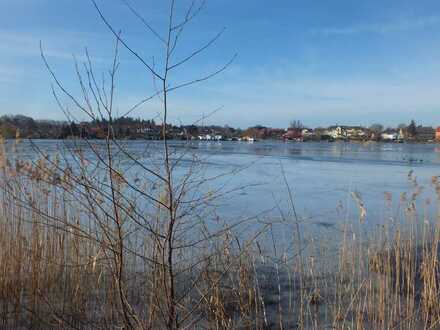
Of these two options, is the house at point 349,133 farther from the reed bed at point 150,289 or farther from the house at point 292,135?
the reed bed at point 150,289

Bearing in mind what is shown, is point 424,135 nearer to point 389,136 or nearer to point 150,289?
point 389,136

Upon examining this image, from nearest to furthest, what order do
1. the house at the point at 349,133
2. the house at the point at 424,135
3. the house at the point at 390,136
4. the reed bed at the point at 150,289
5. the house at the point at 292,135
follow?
the reed bed at the point at 150,289
the house at the point at 349,133
the house at the point at 424,135
the house at the point at 292,135
the house at the point at 390,136

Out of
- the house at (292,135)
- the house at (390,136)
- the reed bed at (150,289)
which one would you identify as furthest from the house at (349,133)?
the reed bed at (150,289)

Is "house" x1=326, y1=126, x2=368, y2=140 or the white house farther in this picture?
the white house

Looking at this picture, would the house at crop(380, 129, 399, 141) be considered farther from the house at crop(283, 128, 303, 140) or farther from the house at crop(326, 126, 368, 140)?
the house at crop(283, 128, 303, 140)

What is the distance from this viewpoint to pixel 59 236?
4.66 metres

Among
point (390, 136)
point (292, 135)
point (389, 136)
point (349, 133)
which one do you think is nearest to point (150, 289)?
point (349, 133)

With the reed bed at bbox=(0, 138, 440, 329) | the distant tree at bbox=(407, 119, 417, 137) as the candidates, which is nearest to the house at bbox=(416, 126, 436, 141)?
the distant tree at bbox=(407, 119, 417, 137)

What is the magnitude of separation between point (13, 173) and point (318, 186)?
1037 cm

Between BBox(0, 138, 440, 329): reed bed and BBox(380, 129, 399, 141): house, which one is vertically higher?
BBox(380, 129, 399, 141): house

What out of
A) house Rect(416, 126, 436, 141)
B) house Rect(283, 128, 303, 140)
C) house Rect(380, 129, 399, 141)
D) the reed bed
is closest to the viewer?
the reed bed

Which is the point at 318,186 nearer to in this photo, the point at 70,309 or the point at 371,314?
the point at 371,314

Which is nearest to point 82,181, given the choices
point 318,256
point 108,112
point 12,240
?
point 108,112

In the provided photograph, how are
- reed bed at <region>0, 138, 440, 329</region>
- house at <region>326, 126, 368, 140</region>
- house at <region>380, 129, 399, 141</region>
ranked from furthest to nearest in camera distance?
house at <region>380, 129, 399, 141</region>
house at <region>326, 126, 368, 140</region>
reed bed at <region>0, 138, 440, 329</region>
